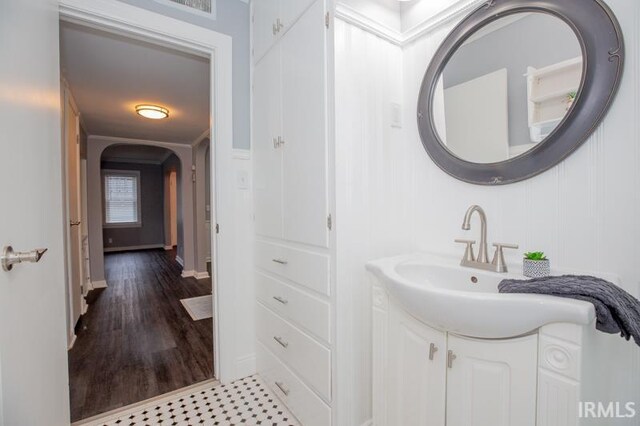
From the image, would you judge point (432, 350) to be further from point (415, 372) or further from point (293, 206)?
point (293, 206)

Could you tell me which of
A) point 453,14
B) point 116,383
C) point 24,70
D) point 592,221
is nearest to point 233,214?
point 24,70

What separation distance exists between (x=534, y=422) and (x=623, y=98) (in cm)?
95

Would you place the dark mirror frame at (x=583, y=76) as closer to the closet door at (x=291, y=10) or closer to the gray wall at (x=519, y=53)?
the gray wall at (x=519, y=53)

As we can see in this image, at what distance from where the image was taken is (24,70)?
35.3 inches

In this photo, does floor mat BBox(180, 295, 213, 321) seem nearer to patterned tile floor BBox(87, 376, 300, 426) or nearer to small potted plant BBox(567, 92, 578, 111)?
patterned tile floor BBox(87, 376, 300, 426)

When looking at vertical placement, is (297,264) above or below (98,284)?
above

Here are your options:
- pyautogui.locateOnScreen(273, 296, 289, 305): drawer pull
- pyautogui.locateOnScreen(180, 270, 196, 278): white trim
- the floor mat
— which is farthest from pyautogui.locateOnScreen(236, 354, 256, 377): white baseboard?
pyautogui.locateOnScreen(180, 270, 196, 278): white trim

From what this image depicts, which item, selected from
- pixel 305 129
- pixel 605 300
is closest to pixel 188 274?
pixel 305 129

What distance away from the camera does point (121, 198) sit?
24.2 ft

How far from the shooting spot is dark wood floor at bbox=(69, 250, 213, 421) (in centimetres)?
178

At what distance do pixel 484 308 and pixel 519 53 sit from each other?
3.24 ft

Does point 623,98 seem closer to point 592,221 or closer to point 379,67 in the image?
point 592,221

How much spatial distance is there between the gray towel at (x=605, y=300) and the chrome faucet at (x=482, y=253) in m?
0.30

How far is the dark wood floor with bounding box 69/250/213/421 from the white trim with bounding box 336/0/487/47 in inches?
89.2
